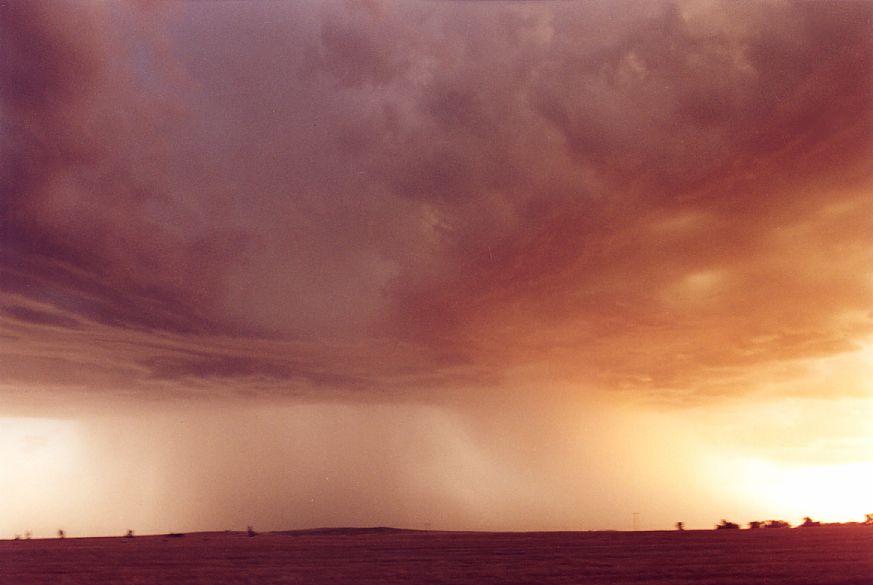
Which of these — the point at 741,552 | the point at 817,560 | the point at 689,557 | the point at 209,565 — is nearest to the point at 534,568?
the point at 689,557

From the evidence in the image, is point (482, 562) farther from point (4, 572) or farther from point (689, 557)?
point (4, 572)

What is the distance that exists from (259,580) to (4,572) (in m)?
40.2

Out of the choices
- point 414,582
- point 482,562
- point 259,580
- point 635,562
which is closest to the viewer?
point 414,582

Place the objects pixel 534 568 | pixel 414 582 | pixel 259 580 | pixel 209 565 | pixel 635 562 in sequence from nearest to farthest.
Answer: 1. pixel 414 582
2. pixel 259 580
3. pixel 534 568
4. pixel 635 562
5. pixel 209 565

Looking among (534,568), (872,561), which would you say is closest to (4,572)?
(534,568)

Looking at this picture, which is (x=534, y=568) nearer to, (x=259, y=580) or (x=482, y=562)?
(x=482, y=562)

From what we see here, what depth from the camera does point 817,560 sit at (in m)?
70.9

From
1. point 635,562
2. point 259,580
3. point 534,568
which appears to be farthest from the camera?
point 635,562

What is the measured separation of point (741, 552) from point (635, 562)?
2297cm

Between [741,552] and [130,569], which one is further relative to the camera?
[741,552]

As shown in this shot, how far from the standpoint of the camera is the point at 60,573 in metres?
75.6

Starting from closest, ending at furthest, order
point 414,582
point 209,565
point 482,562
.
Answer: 1. point 414,582
2. point 482,562
3. point 209,565

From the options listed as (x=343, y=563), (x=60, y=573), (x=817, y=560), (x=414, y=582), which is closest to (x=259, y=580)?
(x=414, y=582)

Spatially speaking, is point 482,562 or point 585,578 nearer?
point 585,578
